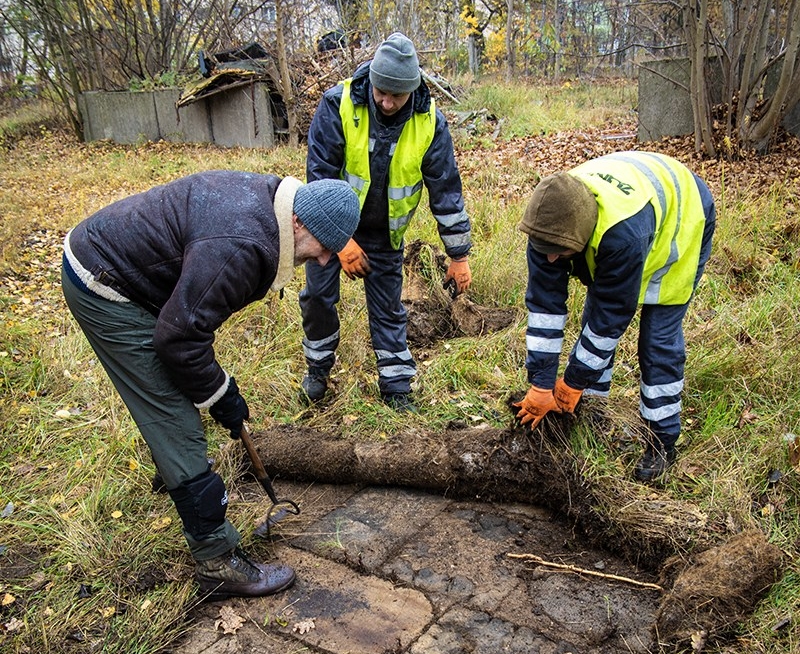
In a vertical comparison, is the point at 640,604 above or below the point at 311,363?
below

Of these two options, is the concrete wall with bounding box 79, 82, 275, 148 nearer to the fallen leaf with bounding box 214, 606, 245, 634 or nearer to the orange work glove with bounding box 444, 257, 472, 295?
the orange work glove with bounding box 444, 257, 472, 295

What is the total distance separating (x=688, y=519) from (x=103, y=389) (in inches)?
133

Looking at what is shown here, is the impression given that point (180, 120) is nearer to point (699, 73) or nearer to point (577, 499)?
point (699, 73)

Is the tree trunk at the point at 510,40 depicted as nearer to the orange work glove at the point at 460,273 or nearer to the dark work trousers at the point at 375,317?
the orange work glove at the point at 460,273

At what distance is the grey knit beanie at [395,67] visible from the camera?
3072 millimetres

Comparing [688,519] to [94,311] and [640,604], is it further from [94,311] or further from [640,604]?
[94,311]

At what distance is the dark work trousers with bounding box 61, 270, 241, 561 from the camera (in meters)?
2.32

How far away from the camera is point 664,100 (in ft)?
27.2

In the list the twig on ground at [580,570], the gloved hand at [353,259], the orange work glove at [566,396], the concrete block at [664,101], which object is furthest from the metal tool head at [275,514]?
the concrete block at [664,101]

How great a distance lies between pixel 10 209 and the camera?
7.98m

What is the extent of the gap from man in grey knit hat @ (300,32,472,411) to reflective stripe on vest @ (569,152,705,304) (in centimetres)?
91

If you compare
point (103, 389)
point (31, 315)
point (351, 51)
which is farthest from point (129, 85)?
point (103, 389)

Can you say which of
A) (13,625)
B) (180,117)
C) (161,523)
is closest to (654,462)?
(161,523)

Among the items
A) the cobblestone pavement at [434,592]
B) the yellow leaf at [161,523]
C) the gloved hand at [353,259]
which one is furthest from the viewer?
the gloved hand at [353,259]
